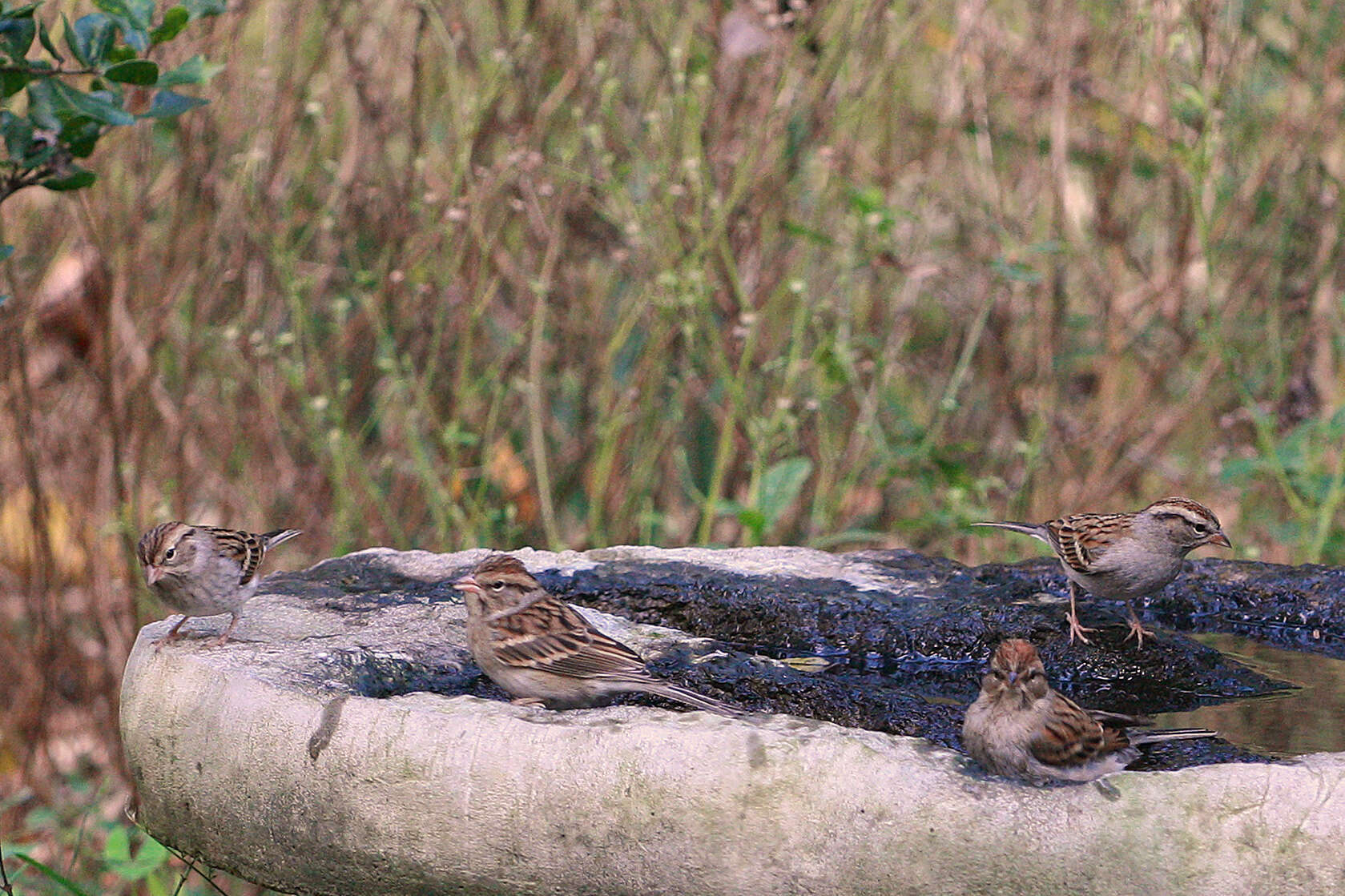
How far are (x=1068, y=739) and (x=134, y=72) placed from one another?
246 centimetres

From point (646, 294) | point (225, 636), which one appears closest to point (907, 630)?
point (225, 636)

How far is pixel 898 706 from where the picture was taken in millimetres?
3191

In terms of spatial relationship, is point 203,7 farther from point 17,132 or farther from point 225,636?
point 225,636

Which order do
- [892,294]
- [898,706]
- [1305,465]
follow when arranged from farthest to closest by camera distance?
1. [892,294]
2. [1305,465]
3. [898,706]

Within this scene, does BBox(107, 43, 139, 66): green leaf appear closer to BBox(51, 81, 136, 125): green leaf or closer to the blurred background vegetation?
BBox(51, 81, 136, 125): green leaf

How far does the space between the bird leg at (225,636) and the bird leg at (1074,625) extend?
2035 mm

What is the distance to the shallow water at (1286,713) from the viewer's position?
3.20 m

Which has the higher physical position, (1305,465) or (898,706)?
(898,706)

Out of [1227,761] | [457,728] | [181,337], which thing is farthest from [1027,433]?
[457,728]

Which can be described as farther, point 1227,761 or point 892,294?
point 892,294

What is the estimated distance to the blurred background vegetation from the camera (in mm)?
6047

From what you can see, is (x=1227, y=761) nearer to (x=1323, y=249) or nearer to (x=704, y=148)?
(x=704, y=148)

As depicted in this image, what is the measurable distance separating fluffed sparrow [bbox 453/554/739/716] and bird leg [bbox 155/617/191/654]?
62 centimetres

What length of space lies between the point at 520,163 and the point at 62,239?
1916 mm
